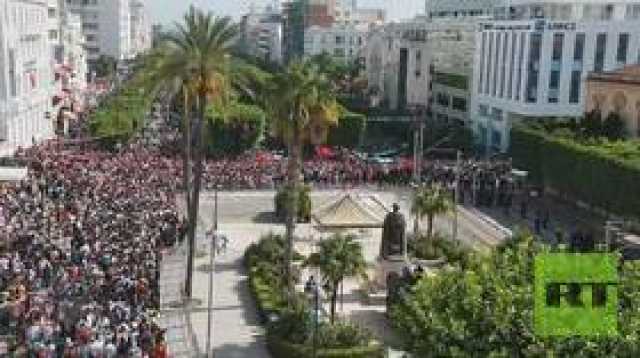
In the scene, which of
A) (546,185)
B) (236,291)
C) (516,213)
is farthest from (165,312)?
(546,185)

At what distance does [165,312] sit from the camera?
37.3m

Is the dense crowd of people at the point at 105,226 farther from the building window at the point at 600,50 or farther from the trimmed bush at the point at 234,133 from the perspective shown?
the building window at the point at 600,50

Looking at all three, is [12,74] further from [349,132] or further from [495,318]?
[495,318]

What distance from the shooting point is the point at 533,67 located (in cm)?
8350

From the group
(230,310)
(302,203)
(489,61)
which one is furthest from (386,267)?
(489,61)

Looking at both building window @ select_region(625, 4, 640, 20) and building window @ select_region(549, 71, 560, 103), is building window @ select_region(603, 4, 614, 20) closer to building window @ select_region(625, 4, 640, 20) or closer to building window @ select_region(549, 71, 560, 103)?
building window @ select_region(625, 4, 640, 20)

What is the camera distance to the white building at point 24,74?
7531 centimetres

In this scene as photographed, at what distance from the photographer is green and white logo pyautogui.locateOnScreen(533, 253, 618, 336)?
18391 mm

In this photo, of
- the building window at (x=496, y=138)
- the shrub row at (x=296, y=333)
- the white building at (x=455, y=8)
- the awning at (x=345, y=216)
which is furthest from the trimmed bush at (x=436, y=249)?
the white building at (x=455, y=8)

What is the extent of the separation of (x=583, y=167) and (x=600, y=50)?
2704cm

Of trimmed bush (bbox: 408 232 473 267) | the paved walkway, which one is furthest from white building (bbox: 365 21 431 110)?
trimmed bush (bbox: 408 232 473 267)

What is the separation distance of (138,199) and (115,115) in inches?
1336

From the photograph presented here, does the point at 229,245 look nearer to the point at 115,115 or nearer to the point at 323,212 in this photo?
the point at 323,212

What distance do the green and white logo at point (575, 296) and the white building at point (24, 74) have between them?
198 feet
